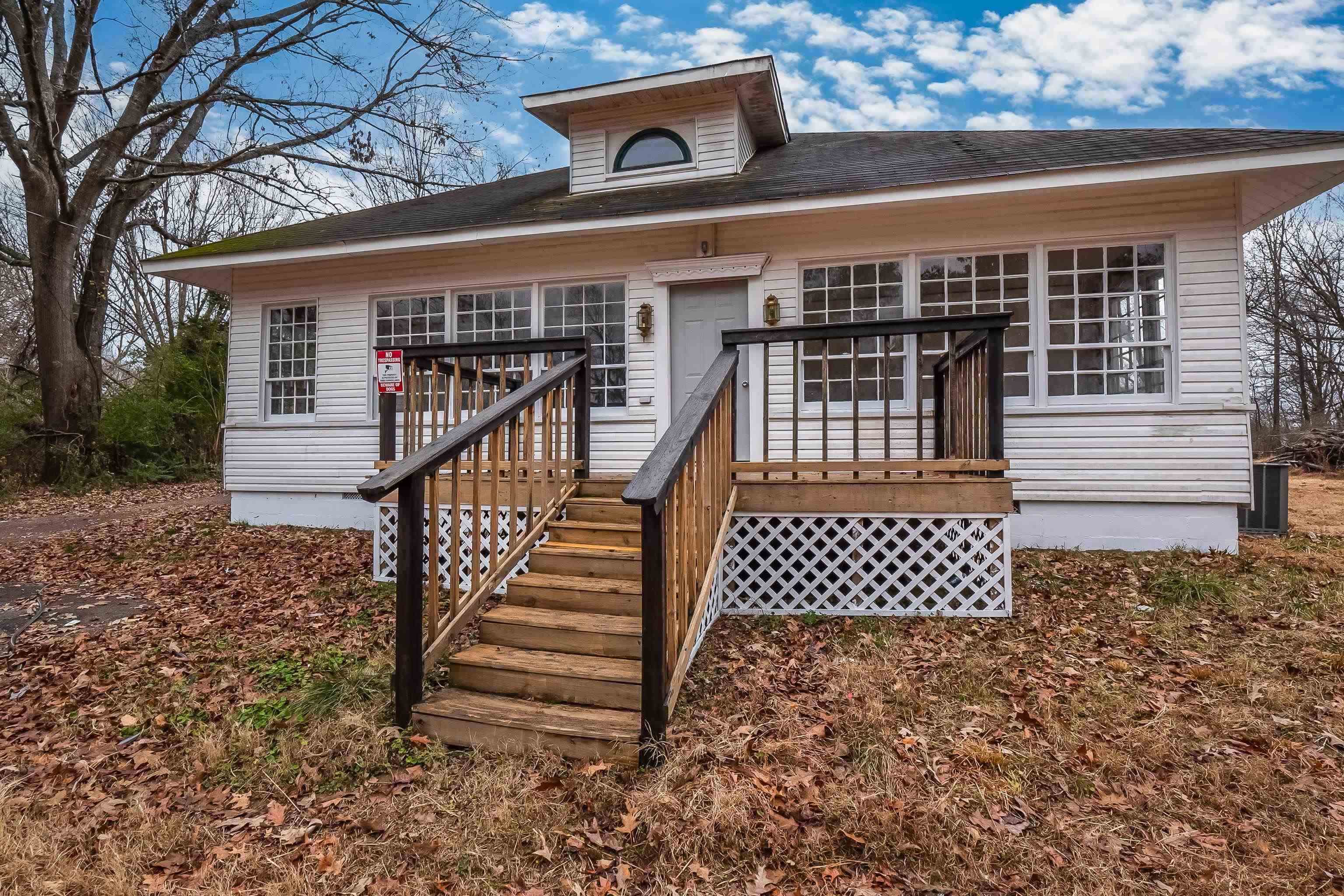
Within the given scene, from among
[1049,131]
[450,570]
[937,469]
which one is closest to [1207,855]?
[937,469]

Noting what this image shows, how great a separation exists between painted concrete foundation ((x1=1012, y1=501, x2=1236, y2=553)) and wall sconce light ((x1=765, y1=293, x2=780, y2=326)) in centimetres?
282

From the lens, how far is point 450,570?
3111 millimetres

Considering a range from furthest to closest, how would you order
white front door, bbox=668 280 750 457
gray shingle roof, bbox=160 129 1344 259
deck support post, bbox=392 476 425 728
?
1. white front door, bbox=668 280 750 457
2. gray shingle roof, bbox=160 129 1344 259
3. deck support post, bbox=392 476 425 728

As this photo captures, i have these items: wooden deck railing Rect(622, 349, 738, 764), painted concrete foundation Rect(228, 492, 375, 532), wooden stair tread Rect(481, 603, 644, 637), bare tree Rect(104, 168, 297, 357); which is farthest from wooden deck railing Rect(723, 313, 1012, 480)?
bare tree Rect(104, 168, 297, 357)

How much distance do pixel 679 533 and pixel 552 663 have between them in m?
0.82

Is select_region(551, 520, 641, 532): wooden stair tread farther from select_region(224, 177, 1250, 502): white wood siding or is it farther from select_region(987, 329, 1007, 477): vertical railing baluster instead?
select_region(224, 177, 1250, 502): white wood siding

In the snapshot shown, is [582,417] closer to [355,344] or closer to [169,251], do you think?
[355,344]

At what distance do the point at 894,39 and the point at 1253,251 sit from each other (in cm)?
1363

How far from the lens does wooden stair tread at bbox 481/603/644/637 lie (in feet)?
10.1

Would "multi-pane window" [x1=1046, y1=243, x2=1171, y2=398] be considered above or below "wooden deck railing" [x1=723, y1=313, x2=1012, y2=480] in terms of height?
above

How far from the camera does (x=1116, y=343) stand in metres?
5.78

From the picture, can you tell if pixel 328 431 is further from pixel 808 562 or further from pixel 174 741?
pixel 808 562

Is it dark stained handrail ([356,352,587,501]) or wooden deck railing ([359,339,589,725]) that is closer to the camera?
dark stained handrail ([356,352,587,501])

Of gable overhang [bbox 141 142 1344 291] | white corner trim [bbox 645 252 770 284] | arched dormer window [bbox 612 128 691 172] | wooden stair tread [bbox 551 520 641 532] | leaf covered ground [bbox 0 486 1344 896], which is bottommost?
leaf covered ground [bbox 0 486 1344 896]
